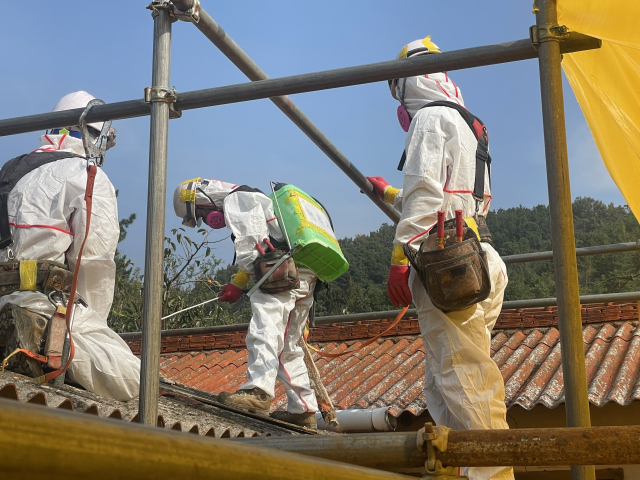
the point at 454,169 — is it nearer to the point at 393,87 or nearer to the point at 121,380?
the point at 393,87

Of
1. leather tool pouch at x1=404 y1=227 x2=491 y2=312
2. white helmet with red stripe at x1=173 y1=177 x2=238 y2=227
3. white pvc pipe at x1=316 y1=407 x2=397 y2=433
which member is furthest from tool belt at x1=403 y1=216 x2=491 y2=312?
white pvc pipe at x1=316 y1=407 x2=397 y2=433

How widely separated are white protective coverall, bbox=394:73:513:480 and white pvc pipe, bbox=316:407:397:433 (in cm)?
224

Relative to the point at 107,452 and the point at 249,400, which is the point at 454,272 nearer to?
the point at 249,400

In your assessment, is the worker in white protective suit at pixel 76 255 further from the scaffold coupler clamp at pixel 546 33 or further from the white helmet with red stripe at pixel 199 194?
the scaffold coupler clamp at pixel 546 33

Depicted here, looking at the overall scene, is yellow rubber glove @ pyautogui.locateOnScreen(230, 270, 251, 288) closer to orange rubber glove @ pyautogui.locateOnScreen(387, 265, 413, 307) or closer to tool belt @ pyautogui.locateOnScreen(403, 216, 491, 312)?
orange rubber glove @ pyautogui.locateOnScreen(387, 265, 413, 307)

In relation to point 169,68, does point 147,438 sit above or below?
below

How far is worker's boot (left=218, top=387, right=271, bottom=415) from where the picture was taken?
4.04 m

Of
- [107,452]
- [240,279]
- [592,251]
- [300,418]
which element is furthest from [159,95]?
[592,251]

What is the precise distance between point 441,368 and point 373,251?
1708 cm

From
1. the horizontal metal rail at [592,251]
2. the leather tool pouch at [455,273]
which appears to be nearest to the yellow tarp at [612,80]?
the leather tool pouch at [455,273]

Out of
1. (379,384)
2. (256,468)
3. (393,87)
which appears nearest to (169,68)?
(393,87)

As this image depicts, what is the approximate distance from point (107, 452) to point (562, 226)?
5.52ft

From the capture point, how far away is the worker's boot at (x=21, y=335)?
10.0ft

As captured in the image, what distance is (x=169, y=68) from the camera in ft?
8.93
